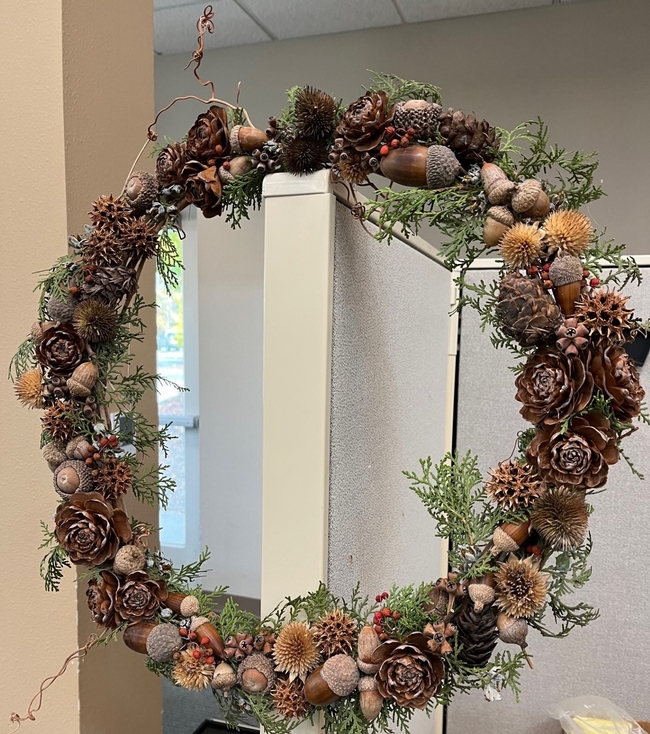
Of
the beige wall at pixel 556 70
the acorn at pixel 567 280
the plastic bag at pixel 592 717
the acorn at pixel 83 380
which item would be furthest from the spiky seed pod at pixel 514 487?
the beige wall at pixel 556 70

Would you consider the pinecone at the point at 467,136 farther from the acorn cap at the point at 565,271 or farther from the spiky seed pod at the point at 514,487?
the spiky seed pod at the point at 514,487

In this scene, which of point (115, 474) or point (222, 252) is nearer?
point (115, 474)

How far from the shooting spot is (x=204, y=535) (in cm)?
236

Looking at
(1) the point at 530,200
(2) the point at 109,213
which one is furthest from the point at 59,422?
(1) the point at 530,200

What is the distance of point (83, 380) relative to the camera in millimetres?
459

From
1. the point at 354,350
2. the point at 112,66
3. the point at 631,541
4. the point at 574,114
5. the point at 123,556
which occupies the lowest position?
the point at 631,541

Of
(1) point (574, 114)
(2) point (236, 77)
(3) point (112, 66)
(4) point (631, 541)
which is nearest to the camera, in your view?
(3) point (112, 66)

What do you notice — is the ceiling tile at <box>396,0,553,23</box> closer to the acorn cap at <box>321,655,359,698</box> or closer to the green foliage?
the green foliage

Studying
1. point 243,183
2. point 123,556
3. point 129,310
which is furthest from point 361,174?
point 123,556

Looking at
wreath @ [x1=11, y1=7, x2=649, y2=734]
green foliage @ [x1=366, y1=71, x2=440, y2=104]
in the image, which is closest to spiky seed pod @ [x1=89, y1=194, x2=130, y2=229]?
wreath @ [x1=11, y1=7, x2=649, y2=734]

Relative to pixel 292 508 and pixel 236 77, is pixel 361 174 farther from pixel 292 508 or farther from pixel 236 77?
pixel 236 77

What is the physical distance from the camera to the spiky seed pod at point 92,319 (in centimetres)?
46

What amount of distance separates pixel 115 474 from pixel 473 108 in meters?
1.90

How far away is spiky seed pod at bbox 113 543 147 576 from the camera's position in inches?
17.2
